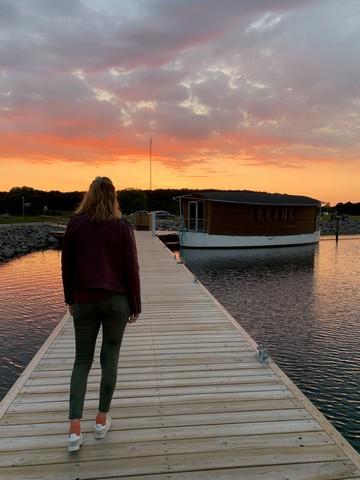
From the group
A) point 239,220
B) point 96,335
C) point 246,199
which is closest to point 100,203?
point 96,335

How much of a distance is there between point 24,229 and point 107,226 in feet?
140

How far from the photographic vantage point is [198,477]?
3.30 meters

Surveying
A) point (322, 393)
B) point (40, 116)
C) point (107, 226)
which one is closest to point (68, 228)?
point (107, 226)

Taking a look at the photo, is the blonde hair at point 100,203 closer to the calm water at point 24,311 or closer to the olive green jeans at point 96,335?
the olive green jeans at point 96,335

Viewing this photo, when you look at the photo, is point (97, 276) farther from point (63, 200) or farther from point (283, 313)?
point (63, 200)

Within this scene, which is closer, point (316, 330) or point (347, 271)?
point (316, 330)

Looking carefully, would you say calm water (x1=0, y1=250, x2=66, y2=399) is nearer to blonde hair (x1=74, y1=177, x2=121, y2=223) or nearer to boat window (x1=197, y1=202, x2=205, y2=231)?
blonde hair (x1=74, y1=177, x2=121, y2=223)

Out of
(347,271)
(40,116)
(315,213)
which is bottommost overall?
(347,271)

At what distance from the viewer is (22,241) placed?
115ft

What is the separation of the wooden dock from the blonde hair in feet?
6.83

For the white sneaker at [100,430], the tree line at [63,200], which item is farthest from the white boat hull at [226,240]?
the tree line at [63,200]

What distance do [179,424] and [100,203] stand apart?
2391 mm

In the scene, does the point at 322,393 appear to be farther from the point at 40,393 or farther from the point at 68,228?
the point at 68,228

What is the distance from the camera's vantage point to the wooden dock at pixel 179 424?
11.1 ft
